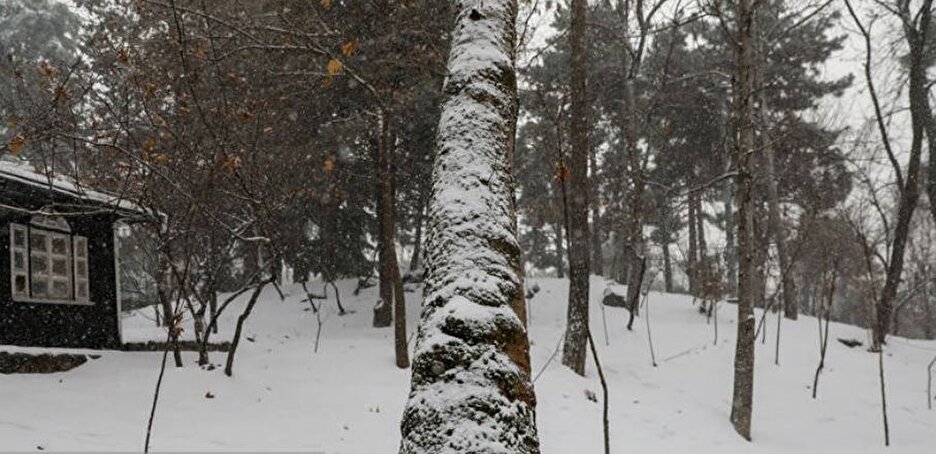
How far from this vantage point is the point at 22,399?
6.48 metres

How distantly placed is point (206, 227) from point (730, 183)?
1649 centimetres

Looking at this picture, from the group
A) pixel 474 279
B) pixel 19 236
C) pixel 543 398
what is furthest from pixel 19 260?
pixel 474 279

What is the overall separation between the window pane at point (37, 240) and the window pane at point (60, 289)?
0.63m

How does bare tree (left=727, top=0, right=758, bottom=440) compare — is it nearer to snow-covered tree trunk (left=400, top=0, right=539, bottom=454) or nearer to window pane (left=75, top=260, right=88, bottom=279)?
snow-covered tree trunk (left=400, top=0, right=539, bottom=454)

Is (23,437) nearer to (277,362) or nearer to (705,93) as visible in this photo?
(277,362)

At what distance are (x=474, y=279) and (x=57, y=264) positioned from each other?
1089 centimetres

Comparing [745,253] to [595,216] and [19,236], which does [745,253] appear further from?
[595,216]

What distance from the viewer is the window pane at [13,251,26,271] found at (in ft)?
30.8

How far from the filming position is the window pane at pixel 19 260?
940 cm

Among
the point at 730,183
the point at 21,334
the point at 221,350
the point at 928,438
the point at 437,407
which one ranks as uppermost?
the point at 730,183

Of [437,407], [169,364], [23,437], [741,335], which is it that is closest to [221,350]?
[169,364]

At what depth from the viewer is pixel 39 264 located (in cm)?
995

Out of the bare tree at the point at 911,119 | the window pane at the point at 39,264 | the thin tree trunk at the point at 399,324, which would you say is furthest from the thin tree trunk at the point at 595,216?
the window pane at the point at 39,264

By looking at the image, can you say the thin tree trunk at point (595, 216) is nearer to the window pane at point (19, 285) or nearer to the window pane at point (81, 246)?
the window pane at point (81, 246)
